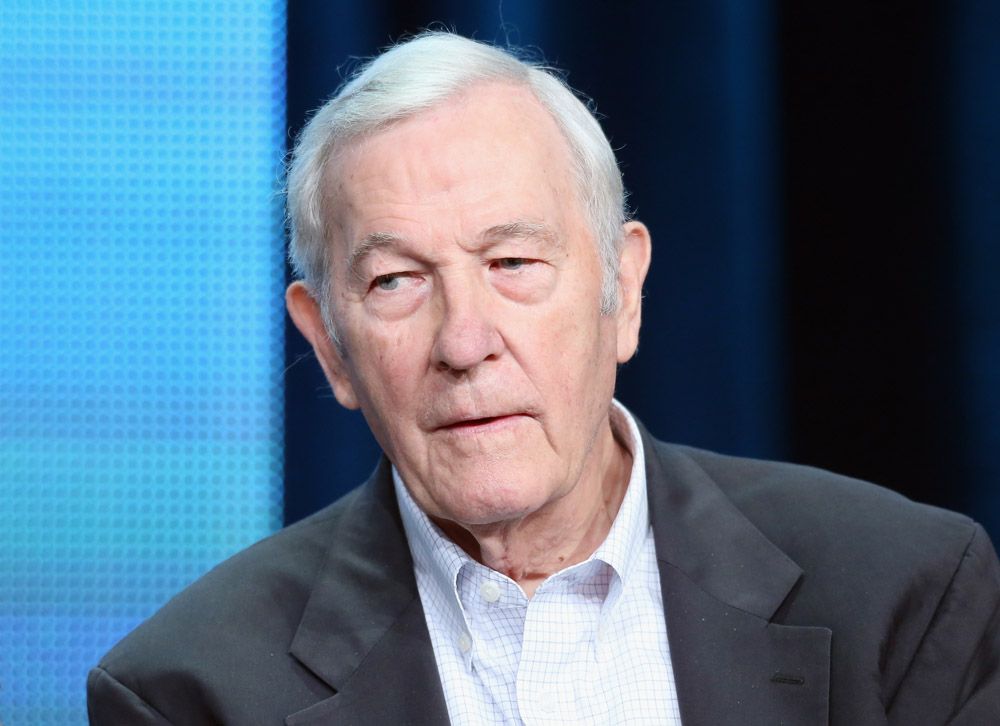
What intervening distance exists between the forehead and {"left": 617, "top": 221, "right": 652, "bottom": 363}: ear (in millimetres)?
162

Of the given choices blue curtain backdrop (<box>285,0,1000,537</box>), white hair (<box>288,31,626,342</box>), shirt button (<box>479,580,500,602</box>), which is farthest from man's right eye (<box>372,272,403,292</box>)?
blue curtain backdrop (<box>285,0,1000,537</box>)

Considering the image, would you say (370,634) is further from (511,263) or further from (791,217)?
(791,217)

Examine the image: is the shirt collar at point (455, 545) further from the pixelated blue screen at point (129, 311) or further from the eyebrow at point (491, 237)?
the pixelated blue screen at point (129, 311)

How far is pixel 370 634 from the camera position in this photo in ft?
5.64

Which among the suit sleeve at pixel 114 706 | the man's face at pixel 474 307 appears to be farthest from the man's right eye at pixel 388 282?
the suit sleeve at pixel 114 706

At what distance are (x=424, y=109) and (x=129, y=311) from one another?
1.00 metres

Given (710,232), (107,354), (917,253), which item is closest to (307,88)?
(107,354)

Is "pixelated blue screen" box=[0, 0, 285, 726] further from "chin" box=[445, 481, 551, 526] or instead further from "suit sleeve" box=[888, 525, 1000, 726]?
"suit sleeve" box=[888, 525, 1000, 726]

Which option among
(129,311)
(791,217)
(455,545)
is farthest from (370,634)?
(791,217)

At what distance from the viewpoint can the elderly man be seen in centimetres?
163

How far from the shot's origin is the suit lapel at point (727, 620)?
1622 mm

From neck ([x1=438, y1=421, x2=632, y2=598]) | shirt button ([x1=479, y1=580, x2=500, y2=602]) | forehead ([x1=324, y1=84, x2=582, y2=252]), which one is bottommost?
shirt button ([x1=479, y1=580, x2=500, y2=602])

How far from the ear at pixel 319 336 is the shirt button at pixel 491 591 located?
311 millimetres

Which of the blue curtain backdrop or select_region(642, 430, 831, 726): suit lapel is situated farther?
the blue curtain backdrop
